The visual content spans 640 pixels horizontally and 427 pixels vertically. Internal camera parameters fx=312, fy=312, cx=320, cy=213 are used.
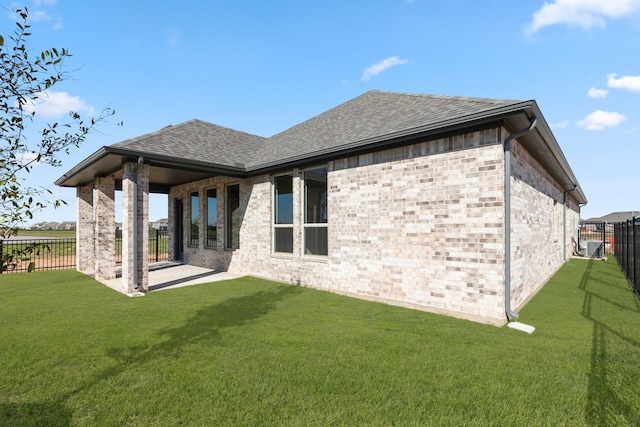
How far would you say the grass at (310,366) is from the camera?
2799 millimetres

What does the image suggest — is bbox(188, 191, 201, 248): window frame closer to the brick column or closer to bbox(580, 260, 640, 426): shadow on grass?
the brick column

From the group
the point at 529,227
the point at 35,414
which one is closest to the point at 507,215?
the point at 529,227

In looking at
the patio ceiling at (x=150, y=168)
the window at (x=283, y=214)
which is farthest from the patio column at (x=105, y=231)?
the window at (x=283, y=214)

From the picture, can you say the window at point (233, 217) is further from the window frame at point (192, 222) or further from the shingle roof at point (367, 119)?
the window frame at point (192, 222)

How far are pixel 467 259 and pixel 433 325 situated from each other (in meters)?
1.38

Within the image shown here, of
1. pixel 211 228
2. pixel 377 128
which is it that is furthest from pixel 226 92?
pixel 377 128

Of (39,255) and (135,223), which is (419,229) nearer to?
(39,255)

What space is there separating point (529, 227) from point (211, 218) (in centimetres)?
1025

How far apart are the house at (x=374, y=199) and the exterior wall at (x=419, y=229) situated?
24mm

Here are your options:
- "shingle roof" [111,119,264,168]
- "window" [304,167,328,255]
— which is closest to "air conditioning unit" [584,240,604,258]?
"window" [304,167,328,255]

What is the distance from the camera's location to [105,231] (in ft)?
33.6

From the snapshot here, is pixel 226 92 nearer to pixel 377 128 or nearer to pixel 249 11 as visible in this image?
pixel 249 11

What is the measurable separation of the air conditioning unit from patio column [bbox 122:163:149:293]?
2060 cm

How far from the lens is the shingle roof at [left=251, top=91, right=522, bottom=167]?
6177mm
